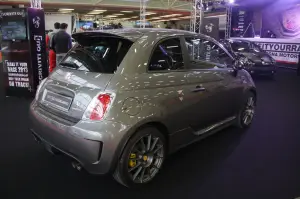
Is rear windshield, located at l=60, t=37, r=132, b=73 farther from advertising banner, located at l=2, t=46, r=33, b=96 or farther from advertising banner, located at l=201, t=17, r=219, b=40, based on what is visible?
advertising banner, located at l=201, t=17, r=219, b=40

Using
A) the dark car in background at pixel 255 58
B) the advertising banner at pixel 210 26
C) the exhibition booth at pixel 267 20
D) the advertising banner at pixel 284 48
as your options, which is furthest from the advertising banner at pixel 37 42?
the exhibition booth at pixel 267 20

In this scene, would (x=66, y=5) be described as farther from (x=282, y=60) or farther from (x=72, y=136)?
(x=72, y=136)

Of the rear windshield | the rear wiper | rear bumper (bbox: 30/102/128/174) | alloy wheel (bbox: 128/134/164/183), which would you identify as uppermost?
the rear windshield

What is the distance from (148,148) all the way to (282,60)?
36.8 feet

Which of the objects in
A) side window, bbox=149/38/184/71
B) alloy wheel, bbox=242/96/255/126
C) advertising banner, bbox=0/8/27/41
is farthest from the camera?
advertising banner, bbox=0/8/27/41

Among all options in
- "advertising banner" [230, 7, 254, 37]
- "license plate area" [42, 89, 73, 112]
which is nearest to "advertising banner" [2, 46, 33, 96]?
"license plate area" [42, 89, 73, 112]

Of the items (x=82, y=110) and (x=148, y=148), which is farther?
(x=148, y=148)

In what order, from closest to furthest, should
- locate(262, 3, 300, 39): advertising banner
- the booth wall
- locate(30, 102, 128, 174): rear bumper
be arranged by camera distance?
1. locate(30, 102, 128, 174): rear bumper
2. locate(262, 3, 300, 39): advertising banner
3. the booth wall

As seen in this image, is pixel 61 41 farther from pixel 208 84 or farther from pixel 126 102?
pixel 126 102

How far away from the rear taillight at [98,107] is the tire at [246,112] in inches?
94.4

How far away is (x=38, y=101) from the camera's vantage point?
8.73 ft

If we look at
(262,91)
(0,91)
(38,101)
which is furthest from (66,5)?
(38,101)

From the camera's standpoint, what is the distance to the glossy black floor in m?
2.39

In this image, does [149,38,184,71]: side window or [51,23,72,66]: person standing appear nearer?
[149,38,184,71]: side window
